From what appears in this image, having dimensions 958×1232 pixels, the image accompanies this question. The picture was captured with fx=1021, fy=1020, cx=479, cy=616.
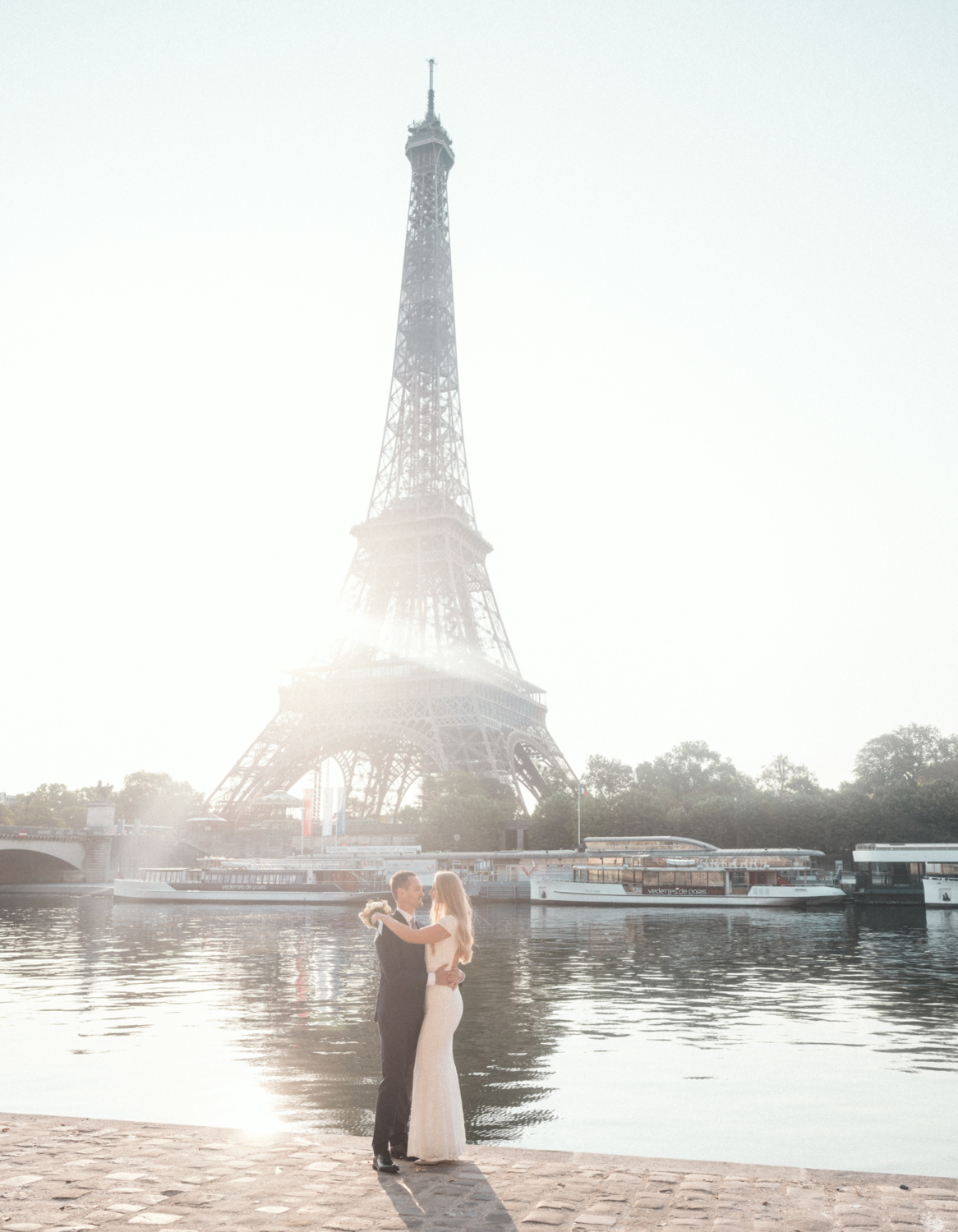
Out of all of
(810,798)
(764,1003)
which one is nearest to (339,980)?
(764,1003)

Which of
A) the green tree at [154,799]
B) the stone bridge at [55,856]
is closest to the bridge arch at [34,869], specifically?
the stone bridge at [55,856]

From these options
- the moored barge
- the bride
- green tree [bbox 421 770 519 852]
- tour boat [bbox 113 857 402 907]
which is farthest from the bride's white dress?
green tree [bbox 421 770 519 852]

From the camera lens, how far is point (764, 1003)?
23.3 meters

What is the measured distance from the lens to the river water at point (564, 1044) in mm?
12625

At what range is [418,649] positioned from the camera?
91375 mm

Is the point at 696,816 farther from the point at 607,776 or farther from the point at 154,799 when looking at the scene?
the point at 154,799

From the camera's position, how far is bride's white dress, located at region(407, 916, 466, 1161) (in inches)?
332

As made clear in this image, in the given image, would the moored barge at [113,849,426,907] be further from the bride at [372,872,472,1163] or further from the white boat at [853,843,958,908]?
the bride at [372,872,472,1163]

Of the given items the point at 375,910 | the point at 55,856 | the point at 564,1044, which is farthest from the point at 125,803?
the point at 375,910

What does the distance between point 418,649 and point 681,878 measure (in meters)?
31.9

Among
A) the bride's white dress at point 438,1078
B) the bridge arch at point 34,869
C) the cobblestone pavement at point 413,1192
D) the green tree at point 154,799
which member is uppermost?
the green tree at point 154,799

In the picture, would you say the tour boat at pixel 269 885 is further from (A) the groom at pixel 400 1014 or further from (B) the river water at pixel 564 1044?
(A) the groom at pixel 400 1014

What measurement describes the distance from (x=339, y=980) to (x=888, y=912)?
4495 cm

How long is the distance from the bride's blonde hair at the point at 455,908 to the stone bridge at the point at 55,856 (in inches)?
3239
